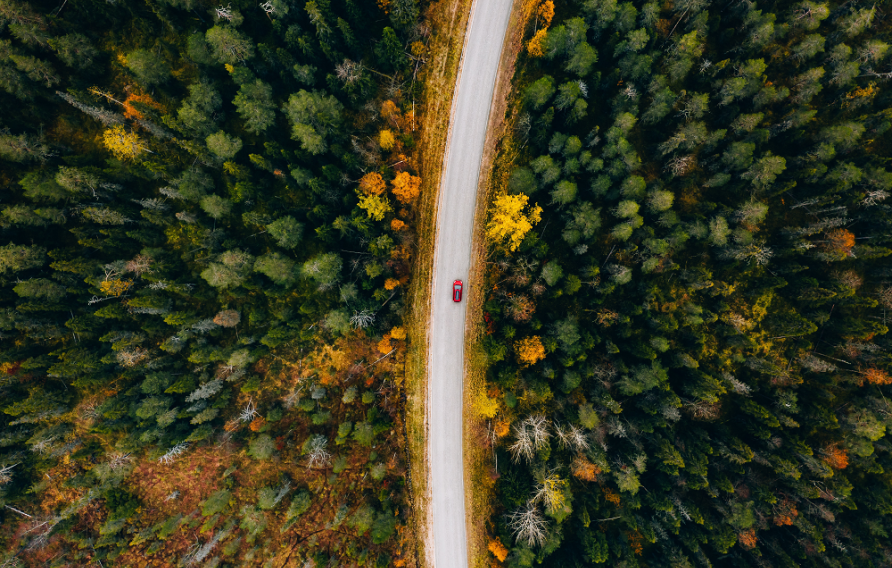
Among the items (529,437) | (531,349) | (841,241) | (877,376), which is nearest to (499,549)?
(529,437)

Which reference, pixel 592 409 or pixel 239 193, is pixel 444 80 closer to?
pixel 239 193

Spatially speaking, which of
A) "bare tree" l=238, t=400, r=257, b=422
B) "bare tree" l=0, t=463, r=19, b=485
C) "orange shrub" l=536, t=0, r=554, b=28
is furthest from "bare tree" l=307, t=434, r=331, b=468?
"orange shrub" l=536, t=0, r=554, b=28

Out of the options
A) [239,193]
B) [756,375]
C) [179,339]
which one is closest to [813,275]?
[756,375]

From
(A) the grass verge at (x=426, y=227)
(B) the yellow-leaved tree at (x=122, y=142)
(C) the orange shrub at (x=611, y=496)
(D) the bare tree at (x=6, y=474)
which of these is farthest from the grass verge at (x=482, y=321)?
(D) the bare tree at (x=6, y=474)

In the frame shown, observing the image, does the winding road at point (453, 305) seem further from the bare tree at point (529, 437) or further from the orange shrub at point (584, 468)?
the orange shrub at point (584, 468)

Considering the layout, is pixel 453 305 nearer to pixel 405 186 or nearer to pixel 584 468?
pixel 405 186

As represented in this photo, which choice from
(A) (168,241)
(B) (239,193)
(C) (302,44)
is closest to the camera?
(C) (302,44)
